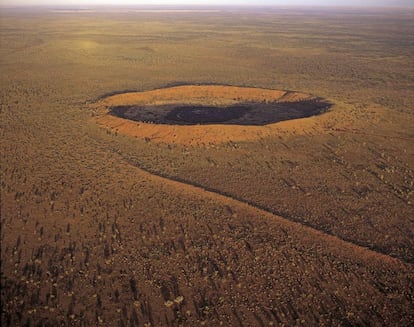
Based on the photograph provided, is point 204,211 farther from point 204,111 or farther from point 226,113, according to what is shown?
point 204,111

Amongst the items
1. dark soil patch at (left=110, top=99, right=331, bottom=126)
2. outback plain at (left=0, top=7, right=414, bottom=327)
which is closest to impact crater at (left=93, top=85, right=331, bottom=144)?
dark soil patch at (left=110, top=99, right=331, bottom=126)

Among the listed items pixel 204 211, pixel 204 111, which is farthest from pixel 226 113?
pixel 204 211

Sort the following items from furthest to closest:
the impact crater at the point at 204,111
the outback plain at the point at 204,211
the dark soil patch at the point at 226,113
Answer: the dark soil patch at the point at 226,113, the impact crater at the point at 204,111, the outback plain at the point at 204,211

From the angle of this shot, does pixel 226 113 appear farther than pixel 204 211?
Yes

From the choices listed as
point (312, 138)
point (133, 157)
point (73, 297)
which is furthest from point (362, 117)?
point (73, 297)

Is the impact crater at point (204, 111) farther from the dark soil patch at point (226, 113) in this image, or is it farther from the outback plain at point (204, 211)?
the outback plain at point (204, 211)

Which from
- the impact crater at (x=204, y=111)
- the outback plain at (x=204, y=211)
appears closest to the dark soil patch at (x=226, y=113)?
the impact crater at (x=204, y=111)

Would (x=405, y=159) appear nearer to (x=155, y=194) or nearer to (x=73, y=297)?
(x=155, y=194)
